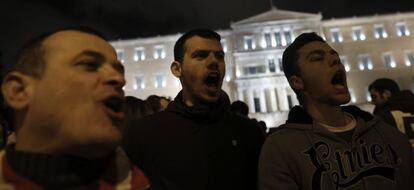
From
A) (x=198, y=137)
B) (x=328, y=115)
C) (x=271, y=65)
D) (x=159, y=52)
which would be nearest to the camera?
(x=198, y=137)

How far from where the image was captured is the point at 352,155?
99.0 inches

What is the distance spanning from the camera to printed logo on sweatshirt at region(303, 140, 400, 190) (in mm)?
2418

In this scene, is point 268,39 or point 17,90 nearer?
point 17,90

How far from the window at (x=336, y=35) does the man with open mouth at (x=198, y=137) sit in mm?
43199

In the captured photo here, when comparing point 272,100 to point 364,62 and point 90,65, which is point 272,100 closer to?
point 364,62

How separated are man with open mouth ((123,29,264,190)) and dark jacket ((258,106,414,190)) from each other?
0.23 m

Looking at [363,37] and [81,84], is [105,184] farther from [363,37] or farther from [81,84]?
[363,37]

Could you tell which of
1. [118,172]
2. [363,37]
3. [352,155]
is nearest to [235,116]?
[352,155]

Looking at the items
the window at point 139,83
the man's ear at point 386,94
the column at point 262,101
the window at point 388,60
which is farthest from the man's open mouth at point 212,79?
the window at point 388,60

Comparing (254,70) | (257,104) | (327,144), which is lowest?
(257,104)

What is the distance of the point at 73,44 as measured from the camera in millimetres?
1636

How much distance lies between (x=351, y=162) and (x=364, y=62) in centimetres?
4405

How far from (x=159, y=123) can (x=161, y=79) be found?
41.2m

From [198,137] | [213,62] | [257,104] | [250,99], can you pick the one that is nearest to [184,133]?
[198,137]
